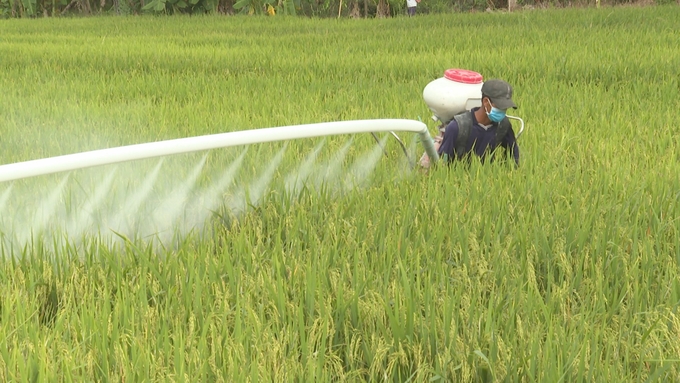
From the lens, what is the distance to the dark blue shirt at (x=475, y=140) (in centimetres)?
268

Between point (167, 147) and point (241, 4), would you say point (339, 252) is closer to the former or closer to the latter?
point (167, 147)

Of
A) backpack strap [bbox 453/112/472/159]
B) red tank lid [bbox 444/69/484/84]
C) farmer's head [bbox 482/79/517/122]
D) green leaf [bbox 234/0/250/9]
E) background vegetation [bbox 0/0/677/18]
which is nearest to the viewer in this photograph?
farmer's head [bbox 482/79/517/122]

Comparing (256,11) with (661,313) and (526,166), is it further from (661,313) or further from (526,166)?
(661,313)

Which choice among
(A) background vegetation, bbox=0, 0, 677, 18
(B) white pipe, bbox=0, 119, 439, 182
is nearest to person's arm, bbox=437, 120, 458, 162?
(B) white pipe, bbox=0, 119, 439, 182

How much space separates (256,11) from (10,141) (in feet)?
36.3

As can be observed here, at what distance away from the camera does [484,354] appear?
1.40m

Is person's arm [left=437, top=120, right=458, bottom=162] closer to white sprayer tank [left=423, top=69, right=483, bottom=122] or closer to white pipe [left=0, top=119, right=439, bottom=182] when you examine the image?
white sprayer tank [left=423, top=69, right=483, bottom=122]

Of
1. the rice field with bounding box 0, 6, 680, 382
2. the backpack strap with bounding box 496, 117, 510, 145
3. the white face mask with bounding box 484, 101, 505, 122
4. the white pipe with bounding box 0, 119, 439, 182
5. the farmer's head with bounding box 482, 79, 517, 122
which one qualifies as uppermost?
the white pipe with bounding box 0, 119, 439, 182

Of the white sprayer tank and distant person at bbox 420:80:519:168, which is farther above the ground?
the white sprayer tank

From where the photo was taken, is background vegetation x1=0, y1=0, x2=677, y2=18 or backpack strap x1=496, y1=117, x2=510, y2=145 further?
background vegetation x1=0, y1=0, x2=677, y2=18

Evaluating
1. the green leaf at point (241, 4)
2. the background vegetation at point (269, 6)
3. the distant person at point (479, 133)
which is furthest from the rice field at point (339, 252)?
the background vegetation at point (269, 6)

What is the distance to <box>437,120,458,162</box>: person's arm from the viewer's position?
2.65 meters

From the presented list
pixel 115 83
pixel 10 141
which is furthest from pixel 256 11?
pixel 10 141

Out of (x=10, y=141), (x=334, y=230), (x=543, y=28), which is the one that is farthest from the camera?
(x=543, y=28)
